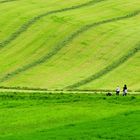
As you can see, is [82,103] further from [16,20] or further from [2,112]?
[16,20]

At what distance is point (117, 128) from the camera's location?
105ft

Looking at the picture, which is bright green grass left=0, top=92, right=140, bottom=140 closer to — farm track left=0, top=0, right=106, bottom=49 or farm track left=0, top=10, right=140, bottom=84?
farm track left=0, top=10, right=140, bottom=84

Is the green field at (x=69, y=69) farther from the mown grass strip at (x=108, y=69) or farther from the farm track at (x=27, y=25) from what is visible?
the mown grass strip at (x=108, y=69)

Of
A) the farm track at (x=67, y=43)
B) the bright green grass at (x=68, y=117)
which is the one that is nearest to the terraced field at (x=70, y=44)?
the farm track at (x=67, y=43)

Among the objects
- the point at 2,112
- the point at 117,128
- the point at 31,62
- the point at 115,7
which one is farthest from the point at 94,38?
the point at 117,128

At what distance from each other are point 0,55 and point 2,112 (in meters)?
37.9

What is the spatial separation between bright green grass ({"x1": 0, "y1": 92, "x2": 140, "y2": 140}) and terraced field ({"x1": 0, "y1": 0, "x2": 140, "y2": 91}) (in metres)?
14.1

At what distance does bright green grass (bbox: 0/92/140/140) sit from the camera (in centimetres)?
3097

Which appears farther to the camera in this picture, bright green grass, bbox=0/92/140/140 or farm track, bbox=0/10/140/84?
farm track, bbox=0/10/140/84

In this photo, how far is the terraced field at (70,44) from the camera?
6763cm

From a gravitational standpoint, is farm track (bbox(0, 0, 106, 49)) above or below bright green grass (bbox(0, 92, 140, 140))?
above

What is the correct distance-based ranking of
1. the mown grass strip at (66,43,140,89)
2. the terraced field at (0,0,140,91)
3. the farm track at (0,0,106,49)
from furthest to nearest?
the farm track at (0,0,106,49)
the terraced field at (0,0,140,91)
the mown grass strip at (66,43,140,89)

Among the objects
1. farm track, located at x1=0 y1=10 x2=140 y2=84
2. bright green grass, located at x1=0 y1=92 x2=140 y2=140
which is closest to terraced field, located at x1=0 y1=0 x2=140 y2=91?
farm track, located at x1=0 y1=10 x2=140 y2=84

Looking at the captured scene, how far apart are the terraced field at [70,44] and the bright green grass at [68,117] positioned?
46.3 feet
